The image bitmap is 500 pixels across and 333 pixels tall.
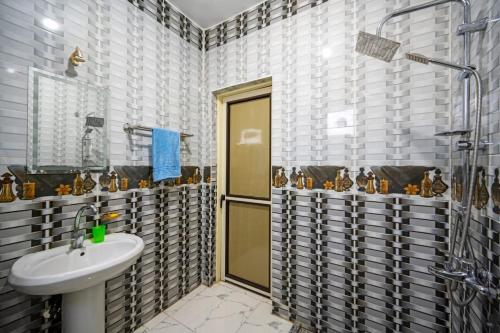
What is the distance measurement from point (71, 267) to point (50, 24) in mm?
1381

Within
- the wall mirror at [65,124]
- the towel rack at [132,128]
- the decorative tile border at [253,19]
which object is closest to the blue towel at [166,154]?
the towel rack at [132,128]

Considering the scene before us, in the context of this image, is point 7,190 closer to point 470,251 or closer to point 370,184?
point 370,184

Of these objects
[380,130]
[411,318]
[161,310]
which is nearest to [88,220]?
[161,310]

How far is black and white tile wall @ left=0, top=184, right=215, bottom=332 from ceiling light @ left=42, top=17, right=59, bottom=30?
3.20ft

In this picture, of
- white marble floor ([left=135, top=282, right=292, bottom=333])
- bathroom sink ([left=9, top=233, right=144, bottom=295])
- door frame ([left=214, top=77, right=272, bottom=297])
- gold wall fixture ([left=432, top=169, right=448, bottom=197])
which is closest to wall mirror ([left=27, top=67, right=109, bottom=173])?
bathroom sink ([left=9, top=233, right=144, bottom=295])

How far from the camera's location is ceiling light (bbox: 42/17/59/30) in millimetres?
1074

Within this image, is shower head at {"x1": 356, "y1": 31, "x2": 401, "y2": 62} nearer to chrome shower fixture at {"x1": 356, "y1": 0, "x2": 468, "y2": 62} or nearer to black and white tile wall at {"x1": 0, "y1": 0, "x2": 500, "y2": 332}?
chrome shower fixture at {"x1": 356, "y1": 0, "x2": 468, "y2": 62}

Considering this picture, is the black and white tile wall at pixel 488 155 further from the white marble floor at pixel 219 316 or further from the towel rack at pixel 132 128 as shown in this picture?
the towel rack at pixel 132 128

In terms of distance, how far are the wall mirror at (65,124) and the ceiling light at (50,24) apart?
265 mm

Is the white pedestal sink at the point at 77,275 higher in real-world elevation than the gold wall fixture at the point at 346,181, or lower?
lower

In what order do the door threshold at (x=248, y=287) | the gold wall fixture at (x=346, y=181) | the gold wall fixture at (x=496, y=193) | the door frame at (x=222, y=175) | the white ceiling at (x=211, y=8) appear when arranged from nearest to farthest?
1. the gold wall fixture at (x=496, y=193)
2. the gold wall fixture at (x=346, y=181)
3. the white ceiling at (x=211, y=8)
4. the door threshold at (x=248, y=287)
5. the door frame at (x=222, y=175)

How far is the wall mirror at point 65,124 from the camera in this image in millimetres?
1050

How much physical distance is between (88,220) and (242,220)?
129 cm

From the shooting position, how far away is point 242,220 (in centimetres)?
207
